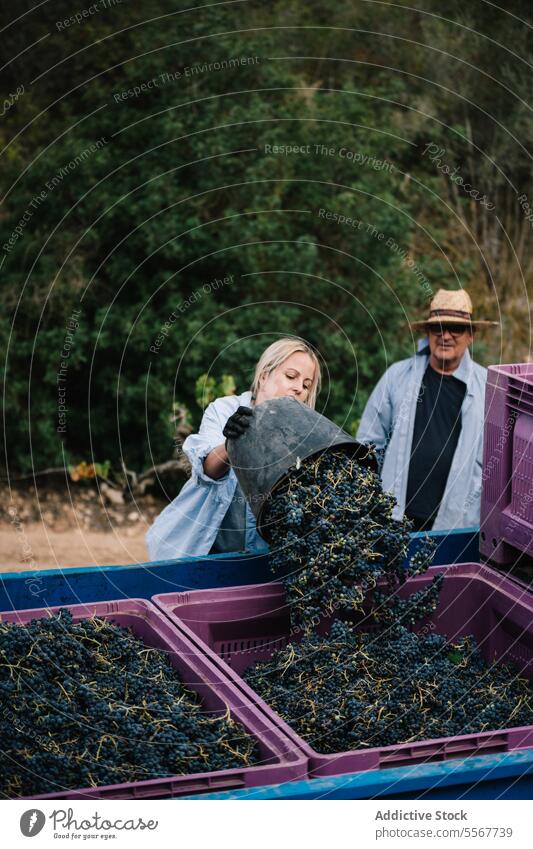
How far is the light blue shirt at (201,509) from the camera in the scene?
3.88 metres

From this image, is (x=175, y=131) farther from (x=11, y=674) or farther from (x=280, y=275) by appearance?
(x=11, y=674)

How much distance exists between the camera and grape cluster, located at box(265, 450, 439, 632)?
10.6 ft

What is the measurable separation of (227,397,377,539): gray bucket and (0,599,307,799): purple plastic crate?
455 mm

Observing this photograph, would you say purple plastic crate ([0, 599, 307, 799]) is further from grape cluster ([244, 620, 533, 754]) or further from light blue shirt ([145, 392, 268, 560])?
light blue shirt ([145, 392, 268, 560])

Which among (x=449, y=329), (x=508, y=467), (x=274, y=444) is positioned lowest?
(x=508, y=467)

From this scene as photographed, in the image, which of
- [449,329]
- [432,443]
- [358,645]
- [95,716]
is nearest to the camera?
[95,716]

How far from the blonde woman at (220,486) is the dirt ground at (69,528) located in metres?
2.88

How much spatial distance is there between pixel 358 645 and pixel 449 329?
7.41ft

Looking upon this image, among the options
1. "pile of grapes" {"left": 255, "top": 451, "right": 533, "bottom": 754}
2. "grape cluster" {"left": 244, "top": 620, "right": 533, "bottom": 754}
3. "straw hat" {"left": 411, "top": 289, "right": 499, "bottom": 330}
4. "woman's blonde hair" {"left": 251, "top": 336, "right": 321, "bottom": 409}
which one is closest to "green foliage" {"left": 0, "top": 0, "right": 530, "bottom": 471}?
"straw hat" {"left": 411, "top": 289, "right": 499, "bottom": 330}

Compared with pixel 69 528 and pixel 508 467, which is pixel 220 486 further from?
pixel 69 528

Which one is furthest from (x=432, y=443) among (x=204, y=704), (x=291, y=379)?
(x=204, y=704)

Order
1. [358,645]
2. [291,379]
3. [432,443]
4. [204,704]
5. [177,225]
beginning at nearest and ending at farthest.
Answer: [204,704] → [358,645] → [291,379] → [432,443] → [177,225]

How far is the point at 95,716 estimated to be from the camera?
109 inches

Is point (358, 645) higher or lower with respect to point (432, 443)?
lower
